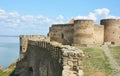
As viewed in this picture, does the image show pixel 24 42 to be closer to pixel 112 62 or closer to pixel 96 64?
pixel 96 64

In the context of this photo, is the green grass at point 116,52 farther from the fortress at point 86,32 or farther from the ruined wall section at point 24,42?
the ruined wall section at point 24,42

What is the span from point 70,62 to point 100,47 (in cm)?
2944

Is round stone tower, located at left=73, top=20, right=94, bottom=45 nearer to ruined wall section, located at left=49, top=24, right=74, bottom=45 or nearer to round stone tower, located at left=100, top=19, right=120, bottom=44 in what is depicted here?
ruined wall section, located at left=49, top=24, right=74, bottom=45

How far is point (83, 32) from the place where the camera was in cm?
4247

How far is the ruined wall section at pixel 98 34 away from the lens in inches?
1766

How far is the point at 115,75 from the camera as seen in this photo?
2766 centimetres

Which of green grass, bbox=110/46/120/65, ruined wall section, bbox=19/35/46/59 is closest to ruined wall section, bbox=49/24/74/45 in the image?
green grass, bbox=110/46/120/65

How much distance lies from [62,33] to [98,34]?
15.9 ft

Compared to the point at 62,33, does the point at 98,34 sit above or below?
below

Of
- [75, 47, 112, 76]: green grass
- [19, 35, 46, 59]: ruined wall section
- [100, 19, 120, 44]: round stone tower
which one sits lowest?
[75, 47, 112, 76]: green grass

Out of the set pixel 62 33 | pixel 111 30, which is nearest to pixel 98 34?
pixel 111 30

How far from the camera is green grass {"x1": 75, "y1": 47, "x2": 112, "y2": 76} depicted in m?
28.5

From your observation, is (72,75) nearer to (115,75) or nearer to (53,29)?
(115,75)

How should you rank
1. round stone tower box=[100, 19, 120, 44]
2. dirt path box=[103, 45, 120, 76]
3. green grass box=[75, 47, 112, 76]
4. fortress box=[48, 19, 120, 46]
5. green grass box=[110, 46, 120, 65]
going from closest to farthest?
1. green grass box=[75, 47, 112, 76]
2. dirt path box=[103, 45, 120, 76]
3. green grass box=[110, 46, 120, 65]
4. fortress box=[48, 19, 120, 46]
5. round stone tower box=[100, 19, 120, 44]
